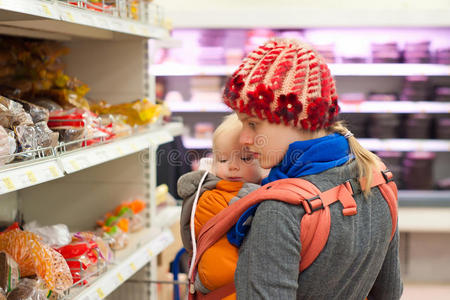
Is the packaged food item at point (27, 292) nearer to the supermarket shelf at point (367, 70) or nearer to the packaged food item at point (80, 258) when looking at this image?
the packaged food item at point (80, 258)

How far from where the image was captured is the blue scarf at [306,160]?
1206 millimetres

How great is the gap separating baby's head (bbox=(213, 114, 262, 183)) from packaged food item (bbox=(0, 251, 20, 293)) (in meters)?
0.65

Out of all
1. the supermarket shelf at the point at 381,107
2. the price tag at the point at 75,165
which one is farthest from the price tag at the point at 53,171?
the supermarket shelf at the point at 381,107

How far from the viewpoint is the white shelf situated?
1.33m

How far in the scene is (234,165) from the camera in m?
1.55

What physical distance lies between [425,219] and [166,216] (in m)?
2.42

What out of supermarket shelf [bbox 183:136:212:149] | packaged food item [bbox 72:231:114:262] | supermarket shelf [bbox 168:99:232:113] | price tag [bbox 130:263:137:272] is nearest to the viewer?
packaged food item [bbox 72:231:114:262]

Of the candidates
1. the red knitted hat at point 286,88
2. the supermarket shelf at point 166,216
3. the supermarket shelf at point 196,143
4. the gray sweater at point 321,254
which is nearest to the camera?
the gray sweater at point 321,254

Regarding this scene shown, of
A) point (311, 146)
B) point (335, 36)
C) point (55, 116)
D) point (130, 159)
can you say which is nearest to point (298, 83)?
point (311, 146)

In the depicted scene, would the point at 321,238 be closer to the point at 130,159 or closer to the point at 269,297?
the point at 269,297

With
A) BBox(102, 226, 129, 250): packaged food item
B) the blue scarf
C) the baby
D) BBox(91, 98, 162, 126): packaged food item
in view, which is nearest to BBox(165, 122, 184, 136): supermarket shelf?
BBox(91, 98, 162, 126): packaged food item

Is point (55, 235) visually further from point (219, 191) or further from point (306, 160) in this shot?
point (306, 160)

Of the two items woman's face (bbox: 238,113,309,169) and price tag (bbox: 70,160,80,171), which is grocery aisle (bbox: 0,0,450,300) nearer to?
price tag (bbox: 70,160,80,171)

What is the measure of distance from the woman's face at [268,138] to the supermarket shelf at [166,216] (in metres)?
1.65
